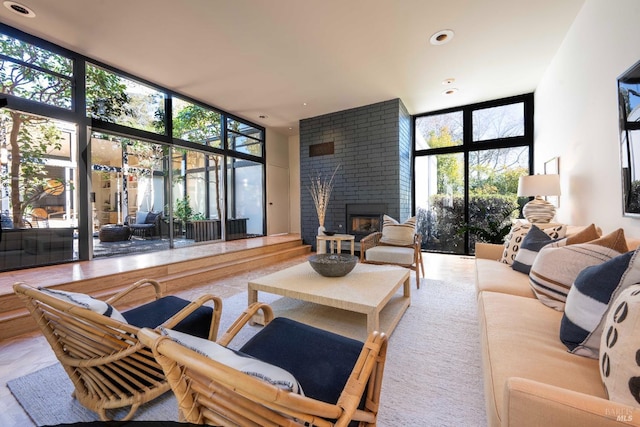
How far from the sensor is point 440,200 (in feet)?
17.6

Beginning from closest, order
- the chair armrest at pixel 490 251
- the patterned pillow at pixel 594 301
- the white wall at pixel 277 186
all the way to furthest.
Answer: the patterned pillow at pixel 594 301
the chair armrest at pixel 490 251
the white wall at pixel 277 186

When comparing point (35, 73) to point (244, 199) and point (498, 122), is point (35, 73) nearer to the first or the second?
point (244, 199)

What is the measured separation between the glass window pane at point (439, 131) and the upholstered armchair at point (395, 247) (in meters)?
2.41

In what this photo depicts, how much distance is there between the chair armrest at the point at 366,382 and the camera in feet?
2.11

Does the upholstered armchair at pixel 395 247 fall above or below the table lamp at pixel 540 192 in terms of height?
below

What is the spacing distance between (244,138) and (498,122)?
5.27 m

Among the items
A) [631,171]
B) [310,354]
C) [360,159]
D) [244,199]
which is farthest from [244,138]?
[631,171]

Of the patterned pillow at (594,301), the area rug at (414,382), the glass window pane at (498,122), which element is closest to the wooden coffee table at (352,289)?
the area rug at (414,382)

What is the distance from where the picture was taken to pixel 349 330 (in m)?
1.94

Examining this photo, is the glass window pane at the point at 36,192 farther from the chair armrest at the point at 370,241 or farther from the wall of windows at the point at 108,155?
the chair armrest at the point at 370,241

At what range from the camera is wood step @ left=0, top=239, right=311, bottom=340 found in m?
2.20

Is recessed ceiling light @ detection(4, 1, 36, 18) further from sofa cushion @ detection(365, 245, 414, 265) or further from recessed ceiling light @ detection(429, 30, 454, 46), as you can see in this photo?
sofa cushion @ detection(365, 245, 414, 265)

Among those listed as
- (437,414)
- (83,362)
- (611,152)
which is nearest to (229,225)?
(83,362)

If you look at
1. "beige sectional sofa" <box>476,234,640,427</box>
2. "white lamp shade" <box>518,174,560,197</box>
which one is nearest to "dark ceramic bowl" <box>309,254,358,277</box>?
"beige sectional sofa" <box>476,234,640,427</box>
